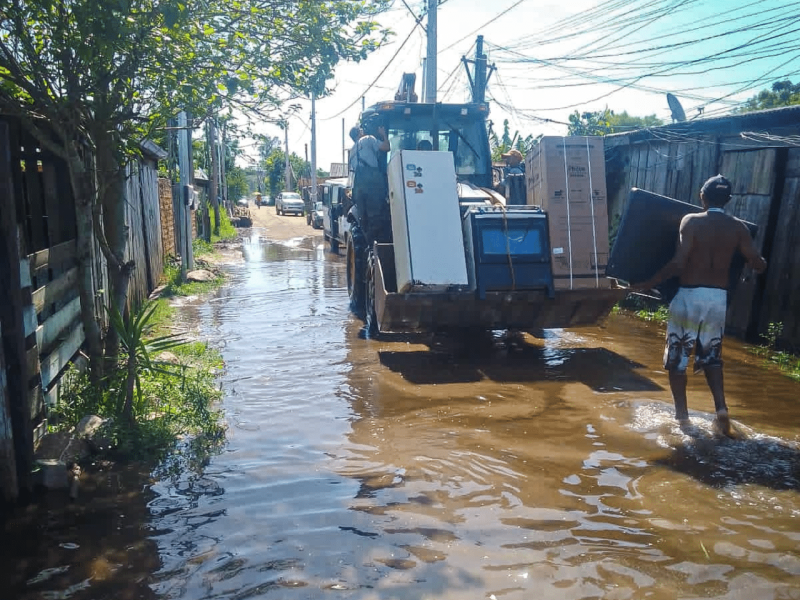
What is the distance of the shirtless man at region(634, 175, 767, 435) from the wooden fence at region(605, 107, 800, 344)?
2323mm

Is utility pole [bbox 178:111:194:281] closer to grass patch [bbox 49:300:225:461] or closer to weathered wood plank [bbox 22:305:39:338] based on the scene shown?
grass patch [bbox 49:300:225:461]

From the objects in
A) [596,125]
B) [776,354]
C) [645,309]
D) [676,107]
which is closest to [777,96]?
[596,125]

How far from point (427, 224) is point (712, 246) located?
2890mm

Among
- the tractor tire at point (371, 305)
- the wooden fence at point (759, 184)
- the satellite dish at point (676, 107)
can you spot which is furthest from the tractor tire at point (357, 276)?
the satellite dish at point (676, 107)

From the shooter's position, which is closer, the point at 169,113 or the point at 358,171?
the point at 169,113

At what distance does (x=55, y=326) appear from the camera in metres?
5.17

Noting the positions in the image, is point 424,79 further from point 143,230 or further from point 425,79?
point 143,230

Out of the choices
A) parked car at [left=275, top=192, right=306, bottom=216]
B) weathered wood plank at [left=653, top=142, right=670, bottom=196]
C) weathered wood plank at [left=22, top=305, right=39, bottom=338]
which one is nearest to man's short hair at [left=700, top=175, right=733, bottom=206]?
weathered wood plank at [left=22, top=305, right=39, bottom=338]

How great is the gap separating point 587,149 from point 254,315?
5511mm

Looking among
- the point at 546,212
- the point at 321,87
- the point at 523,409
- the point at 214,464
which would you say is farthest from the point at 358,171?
the point at 214,464

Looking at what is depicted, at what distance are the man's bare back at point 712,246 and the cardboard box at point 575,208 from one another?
207 cm

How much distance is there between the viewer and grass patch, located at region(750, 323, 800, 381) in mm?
7199

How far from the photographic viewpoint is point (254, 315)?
1030 centimetres

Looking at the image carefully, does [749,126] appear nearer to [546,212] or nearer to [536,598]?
[546,212]
